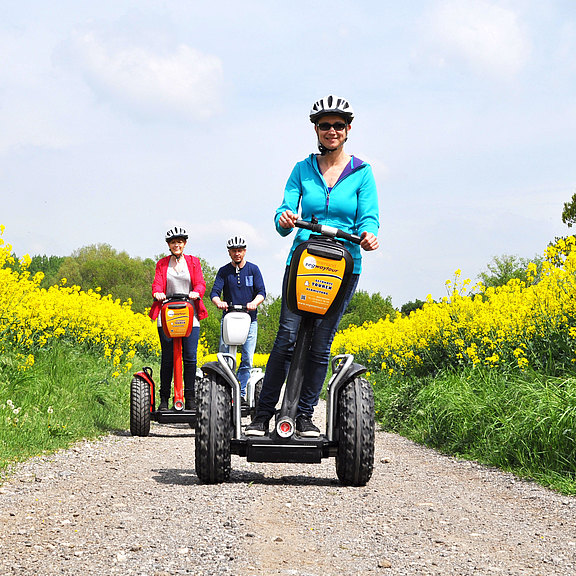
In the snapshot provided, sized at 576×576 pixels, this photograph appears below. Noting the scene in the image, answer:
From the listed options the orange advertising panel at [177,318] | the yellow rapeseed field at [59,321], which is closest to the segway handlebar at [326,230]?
the orange advertising panel at [177,318]

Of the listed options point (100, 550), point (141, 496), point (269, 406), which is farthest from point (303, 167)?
point (100, 550)

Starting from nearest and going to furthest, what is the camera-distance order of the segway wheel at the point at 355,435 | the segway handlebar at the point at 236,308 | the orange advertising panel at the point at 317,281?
the orange advertising panel at the point at 317,281, the segway wheel at the point at 355,435, the segway handlebar at the point at 236,308

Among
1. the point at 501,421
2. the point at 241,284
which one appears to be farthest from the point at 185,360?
the point at 501,421

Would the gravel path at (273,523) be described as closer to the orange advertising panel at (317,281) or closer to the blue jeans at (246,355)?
the orange advertising panel at (317,281)

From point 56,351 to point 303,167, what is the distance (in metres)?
5.08

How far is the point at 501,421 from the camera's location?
217 inches

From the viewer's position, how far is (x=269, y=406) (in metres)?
4.38

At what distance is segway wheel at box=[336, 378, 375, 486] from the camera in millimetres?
4074

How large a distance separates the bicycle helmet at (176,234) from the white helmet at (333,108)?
343 centimetres

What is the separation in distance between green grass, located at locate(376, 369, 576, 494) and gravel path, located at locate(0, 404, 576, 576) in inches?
11.1

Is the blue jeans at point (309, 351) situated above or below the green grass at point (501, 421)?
above

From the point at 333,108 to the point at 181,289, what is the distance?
3.68m

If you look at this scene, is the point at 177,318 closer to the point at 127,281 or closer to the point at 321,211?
the point at 321,211

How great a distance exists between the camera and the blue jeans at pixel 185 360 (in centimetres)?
725
